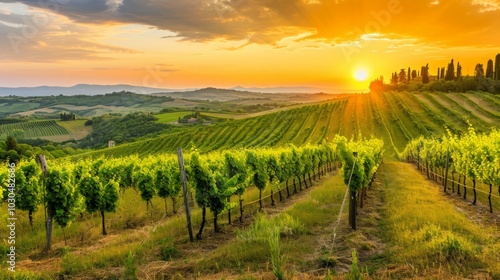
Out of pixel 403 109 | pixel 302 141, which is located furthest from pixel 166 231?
pixel 403 109

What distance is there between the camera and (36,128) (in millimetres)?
177875

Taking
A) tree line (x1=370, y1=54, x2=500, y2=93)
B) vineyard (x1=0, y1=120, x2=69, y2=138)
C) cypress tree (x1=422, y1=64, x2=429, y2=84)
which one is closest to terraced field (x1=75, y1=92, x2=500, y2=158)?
tree line (x1=370, y1=54, x2=500, y2=93)

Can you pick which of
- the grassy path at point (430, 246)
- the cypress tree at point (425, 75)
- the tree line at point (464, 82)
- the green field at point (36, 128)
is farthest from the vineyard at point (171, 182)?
the green field at point (36, 128)

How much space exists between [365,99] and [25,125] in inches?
6640

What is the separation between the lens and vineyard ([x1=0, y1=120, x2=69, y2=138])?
165875 millimetres

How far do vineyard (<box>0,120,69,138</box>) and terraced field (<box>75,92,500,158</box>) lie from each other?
91.7 metres

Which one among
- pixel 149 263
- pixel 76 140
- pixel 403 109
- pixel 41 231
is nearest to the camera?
pixel 149 263

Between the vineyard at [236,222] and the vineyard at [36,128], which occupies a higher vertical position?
the vineyard at [236,222]

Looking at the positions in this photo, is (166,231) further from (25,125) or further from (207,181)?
A: (25,125)

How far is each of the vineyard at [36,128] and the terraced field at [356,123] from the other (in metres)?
91.7

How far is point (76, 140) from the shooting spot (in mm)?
163500

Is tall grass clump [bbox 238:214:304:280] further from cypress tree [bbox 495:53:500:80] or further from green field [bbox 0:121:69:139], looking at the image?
green field [bbox 0:121:69:139]

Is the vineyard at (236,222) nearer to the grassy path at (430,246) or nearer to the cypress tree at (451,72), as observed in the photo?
the grassy path at (430,246)

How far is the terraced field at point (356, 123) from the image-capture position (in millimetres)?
80562
